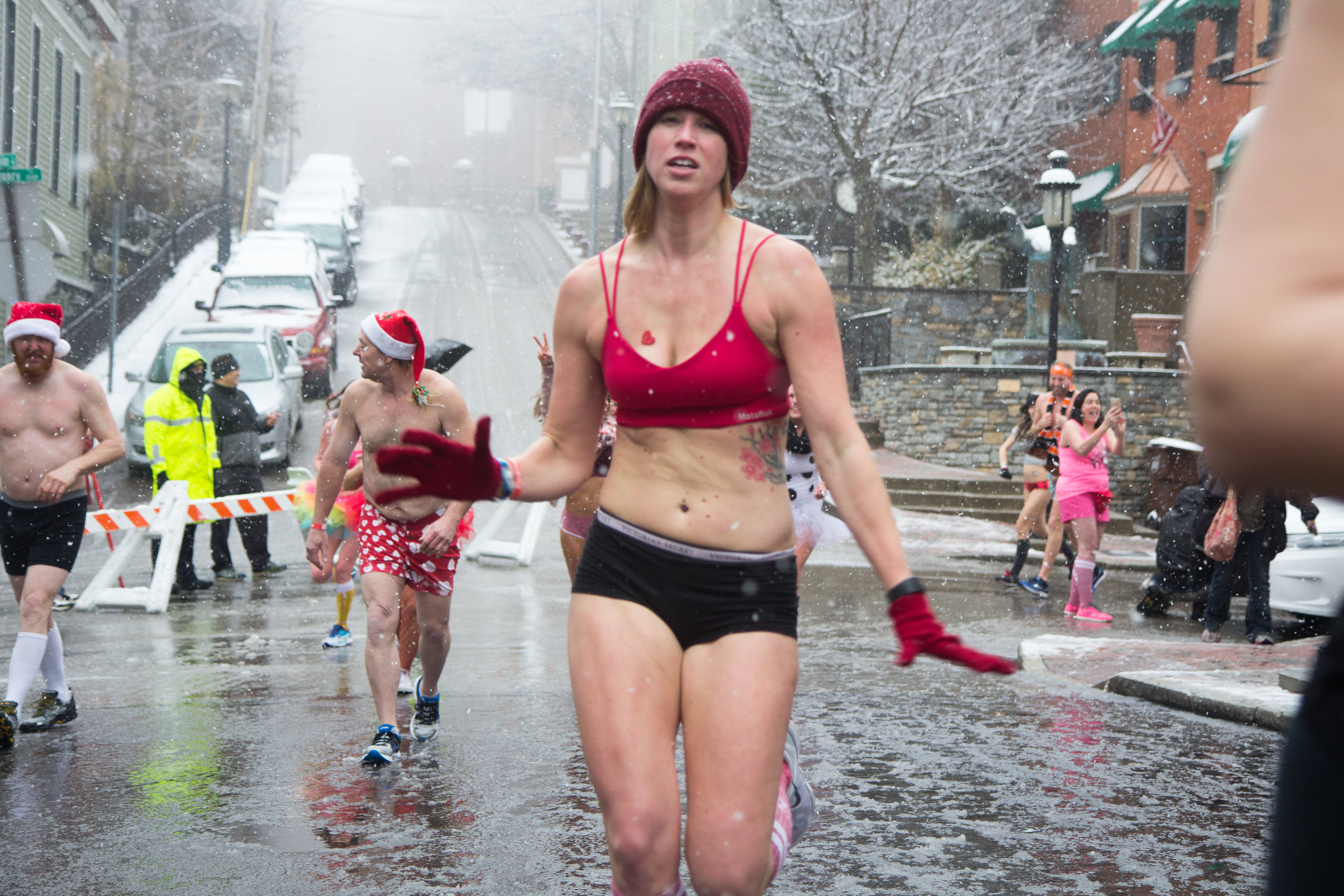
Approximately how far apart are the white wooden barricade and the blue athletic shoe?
4.79m

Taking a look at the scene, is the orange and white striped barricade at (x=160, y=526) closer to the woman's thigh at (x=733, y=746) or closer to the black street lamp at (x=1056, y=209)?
the woman's thigh at (x=733, y=746)

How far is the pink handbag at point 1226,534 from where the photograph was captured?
1050 centimetres

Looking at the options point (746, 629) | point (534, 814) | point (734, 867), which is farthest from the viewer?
point (534, 814)

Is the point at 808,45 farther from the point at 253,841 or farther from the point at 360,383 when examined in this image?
the point at 253,841

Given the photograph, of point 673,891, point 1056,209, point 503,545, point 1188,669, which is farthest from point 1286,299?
point 1056,209

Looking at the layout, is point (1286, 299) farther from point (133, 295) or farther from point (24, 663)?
point (133, 295)

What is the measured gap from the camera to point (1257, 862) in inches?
197

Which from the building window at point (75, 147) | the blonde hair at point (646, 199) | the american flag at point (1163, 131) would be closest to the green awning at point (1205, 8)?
the american flag at point (1163, 131)

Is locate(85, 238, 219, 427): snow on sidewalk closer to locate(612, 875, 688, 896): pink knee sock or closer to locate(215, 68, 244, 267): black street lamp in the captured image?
locate(215, 68, 244, 267): black street lamp

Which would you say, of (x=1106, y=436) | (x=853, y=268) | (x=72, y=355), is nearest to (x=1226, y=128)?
(x=853, y=268)

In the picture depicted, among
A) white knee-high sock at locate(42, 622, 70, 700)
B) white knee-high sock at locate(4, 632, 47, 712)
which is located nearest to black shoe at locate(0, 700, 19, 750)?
white knee-high sock at locate(4, 632, 47, 712)

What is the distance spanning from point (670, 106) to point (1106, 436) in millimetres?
9060

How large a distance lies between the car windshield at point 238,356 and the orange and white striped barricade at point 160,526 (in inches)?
334

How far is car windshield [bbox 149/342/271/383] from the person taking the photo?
20.8 metres
